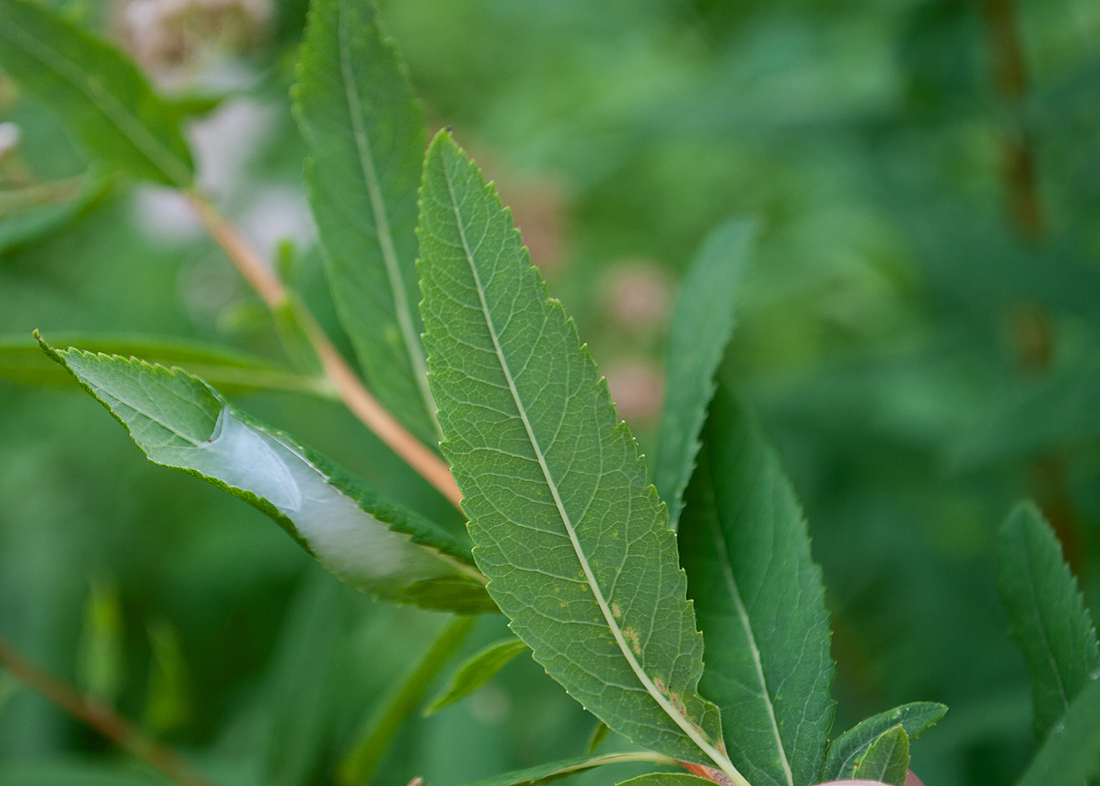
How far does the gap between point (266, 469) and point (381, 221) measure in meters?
Result: 0.18

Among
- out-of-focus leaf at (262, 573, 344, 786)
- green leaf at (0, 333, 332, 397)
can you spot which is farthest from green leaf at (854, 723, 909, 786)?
out-of-focus leaf at (262, 573, 344, 786)

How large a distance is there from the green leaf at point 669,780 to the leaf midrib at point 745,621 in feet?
0.13

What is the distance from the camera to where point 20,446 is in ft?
5.04

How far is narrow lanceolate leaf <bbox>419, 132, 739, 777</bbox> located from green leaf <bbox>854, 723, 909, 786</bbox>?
6 centimetres

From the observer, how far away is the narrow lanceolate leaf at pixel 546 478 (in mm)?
336

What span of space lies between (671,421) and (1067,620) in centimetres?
21

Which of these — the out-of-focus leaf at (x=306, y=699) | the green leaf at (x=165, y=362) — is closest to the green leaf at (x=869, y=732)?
the green leaf at (x=165, y=362)

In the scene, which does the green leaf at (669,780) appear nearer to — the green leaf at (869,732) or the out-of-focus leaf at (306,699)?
the green leaf at (869,732)

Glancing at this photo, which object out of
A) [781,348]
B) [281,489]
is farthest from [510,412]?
[781,348]

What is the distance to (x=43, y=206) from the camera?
636mm

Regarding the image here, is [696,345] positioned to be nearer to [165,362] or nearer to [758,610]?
[758,610]

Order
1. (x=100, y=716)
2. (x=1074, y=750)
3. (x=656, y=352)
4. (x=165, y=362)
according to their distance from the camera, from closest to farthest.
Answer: (x=1074, y=750)
(x=165, y=362)
(x=100, y=716)
(x=656, y=352)

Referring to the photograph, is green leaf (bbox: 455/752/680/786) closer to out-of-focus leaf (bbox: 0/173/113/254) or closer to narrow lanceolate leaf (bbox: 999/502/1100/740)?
narrow lanceolate leaf (bbox: 999/502/1100/740)

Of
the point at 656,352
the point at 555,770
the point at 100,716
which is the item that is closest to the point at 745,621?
the point at 555,770
